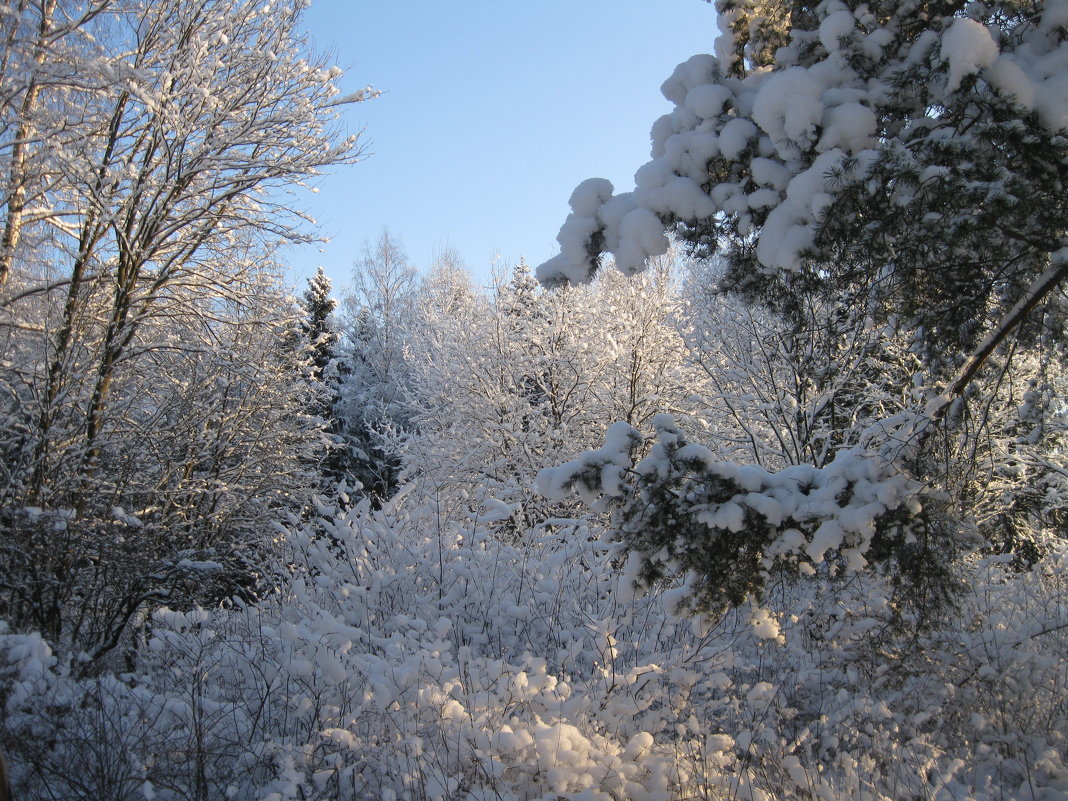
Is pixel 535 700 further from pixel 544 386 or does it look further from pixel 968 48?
pixel 544 386

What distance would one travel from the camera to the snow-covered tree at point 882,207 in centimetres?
294

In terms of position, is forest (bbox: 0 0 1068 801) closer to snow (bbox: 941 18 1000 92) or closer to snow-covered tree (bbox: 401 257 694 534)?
snow (bbox: 941 18 1000 92)

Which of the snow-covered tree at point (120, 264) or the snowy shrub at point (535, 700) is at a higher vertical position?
the snow-covered tree at point (120, 264)

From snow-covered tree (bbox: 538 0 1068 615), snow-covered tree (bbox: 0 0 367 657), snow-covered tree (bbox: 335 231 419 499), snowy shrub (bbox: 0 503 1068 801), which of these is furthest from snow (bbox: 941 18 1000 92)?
snow-covered tree (bbox: 335 231 419 499)

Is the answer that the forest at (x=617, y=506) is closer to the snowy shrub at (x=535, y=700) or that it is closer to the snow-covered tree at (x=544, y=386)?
the snowy shrub at (x=535, y=700)

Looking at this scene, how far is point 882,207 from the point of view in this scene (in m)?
3.29

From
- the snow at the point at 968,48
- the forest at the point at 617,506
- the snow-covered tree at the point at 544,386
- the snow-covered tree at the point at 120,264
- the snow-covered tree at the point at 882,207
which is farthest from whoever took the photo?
the snow-covered tree at the point at 544,386

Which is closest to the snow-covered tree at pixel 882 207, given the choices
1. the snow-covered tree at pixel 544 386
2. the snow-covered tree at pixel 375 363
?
the snow-covered tree at pixel 544 386

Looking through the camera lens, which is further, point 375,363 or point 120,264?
point 375,363

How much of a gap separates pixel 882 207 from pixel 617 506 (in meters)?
2.04

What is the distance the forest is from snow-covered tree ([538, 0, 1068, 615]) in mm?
20

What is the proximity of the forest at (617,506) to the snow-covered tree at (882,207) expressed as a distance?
0.02m

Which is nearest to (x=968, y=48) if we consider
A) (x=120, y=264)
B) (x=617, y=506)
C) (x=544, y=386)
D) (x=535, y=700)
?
(x=617, y=506)

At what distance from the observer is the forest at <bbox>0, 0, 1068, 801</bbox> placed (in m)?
3.26
